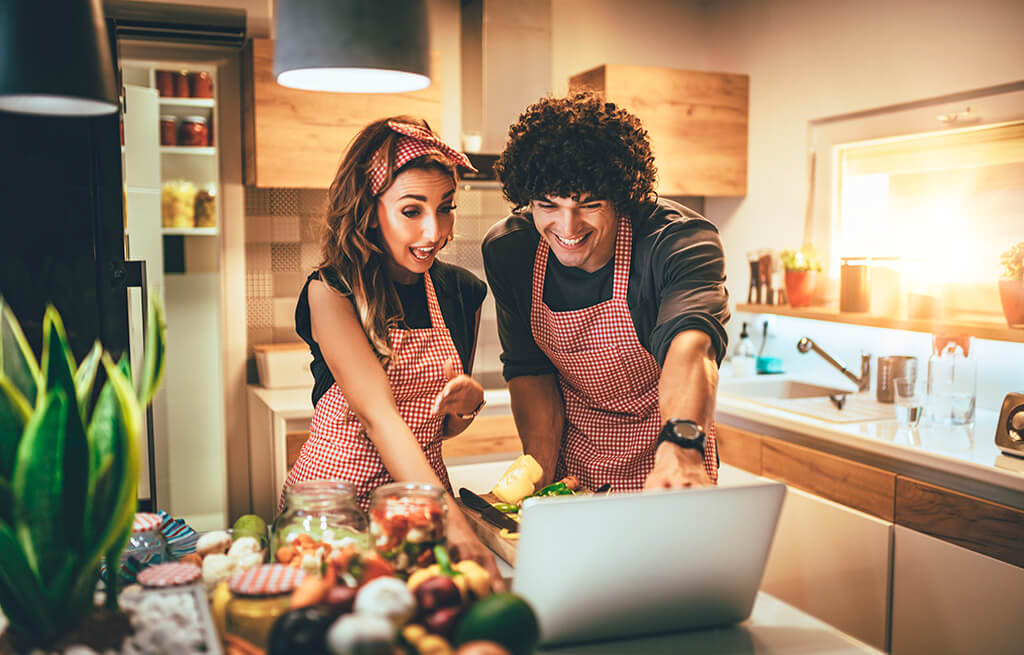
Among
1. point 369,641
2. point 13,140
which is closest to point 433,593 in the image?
point 369,641

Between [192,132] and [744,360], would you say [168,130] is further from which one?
[744,360]

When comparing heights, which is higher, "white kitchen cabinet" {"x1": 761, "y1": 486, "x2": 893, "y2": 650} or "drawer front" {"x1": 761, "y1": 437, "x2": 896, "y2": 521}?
"drawer front" {"x1": 761, "y1": 437, "x2": 896, "y2": 521}

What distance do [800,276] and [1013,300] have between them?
0.93 m

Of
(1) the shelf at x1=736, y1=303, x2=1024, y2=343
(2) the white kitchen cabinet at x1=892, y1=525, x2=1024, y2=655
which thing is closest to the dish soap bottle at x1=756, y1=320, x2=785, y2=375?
(1) the shelf at x1=736, y1=303, x2=1024, y2=343

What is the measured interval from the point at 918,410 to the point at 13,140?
2.52 meters

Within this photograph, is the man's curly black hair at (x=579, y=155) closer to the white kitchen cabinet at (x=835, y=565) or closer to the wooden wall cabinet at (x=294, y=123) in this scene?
the white kitchen cabinet at (x=835, y=565)

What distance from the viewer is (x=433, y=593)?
89 cm

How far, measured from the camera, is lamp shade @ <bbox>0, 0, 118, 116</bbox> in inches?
39.8

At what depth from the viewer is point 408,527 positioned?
1.06 meters

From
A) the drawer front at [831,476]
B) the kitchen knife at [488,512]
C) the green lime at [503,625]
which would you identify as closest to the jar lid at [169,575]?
the green lime at [503,625]

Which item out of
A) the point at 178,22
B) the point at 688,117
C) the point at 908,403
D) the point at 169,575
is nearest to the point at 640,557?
the point at 169,575

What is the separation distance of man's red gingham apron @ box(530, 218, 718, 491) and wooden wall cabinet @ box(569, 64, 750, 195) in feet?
6.73

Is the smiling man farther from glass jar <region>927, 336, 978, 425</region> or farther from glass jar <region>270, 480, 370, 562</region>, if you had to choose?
glass jar <region>927, 336, 978, 425</region>

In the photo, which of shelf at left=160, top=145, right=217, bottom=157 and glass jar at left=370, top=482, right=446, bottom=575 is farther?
shelf at left=160, top=145, right=217, bottom=157
